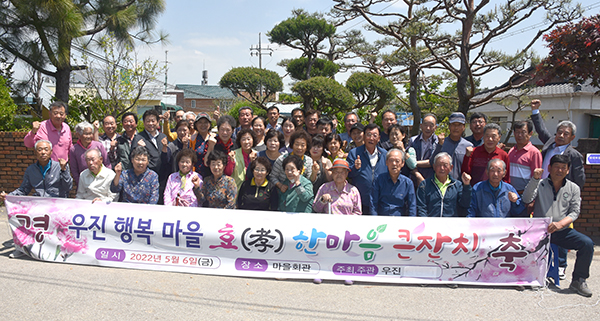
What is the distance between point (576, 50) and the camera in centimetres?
584

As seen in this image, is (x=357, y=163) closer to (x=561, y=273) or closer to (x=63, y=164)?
(x=561, y=273)

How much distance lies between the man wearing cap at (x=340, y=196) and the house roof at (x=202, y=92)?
48169 mm

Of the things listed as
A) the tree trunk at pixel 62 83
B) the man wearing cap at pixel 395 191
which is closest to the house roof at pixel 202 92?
the tree trunk at pixel 62 83

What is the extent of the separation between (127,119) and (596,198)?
291 inches

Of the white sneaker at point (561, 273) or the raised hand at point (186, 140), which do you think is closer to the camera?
the white sneaker at point (561, 273)

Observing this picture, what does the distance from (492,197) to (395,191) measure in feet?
3.58

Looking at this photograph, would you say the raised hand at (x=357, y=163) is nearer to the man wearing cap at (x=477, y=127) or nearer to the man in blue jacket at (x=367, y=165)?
the man in blue jacket at (x=367, y=165)

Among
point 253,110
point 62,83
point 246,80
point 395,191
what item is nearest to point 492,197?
point 395,191

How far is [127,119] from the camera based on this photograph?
17.5 ft

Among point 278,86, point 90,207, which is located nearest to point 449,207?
point 90,207

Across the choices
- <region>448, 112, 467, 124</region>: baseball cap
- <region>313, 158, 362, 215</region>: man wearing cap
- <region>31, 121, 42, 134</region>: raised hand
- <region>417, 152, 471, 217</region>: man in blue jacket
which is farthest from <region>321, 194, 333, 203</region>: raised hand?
<region>31, 121, 42, 134</region>: raised hand

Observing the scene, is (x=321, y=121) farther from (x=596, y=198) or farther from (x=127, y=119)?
(x=596, y=198)

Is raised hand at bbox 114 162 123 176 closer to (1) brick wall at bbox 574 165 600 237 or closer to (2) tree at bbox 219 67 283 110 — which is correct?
(1) brick wall at bbox 574 165 600 237

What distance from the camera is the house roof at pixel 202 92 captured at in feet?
170
